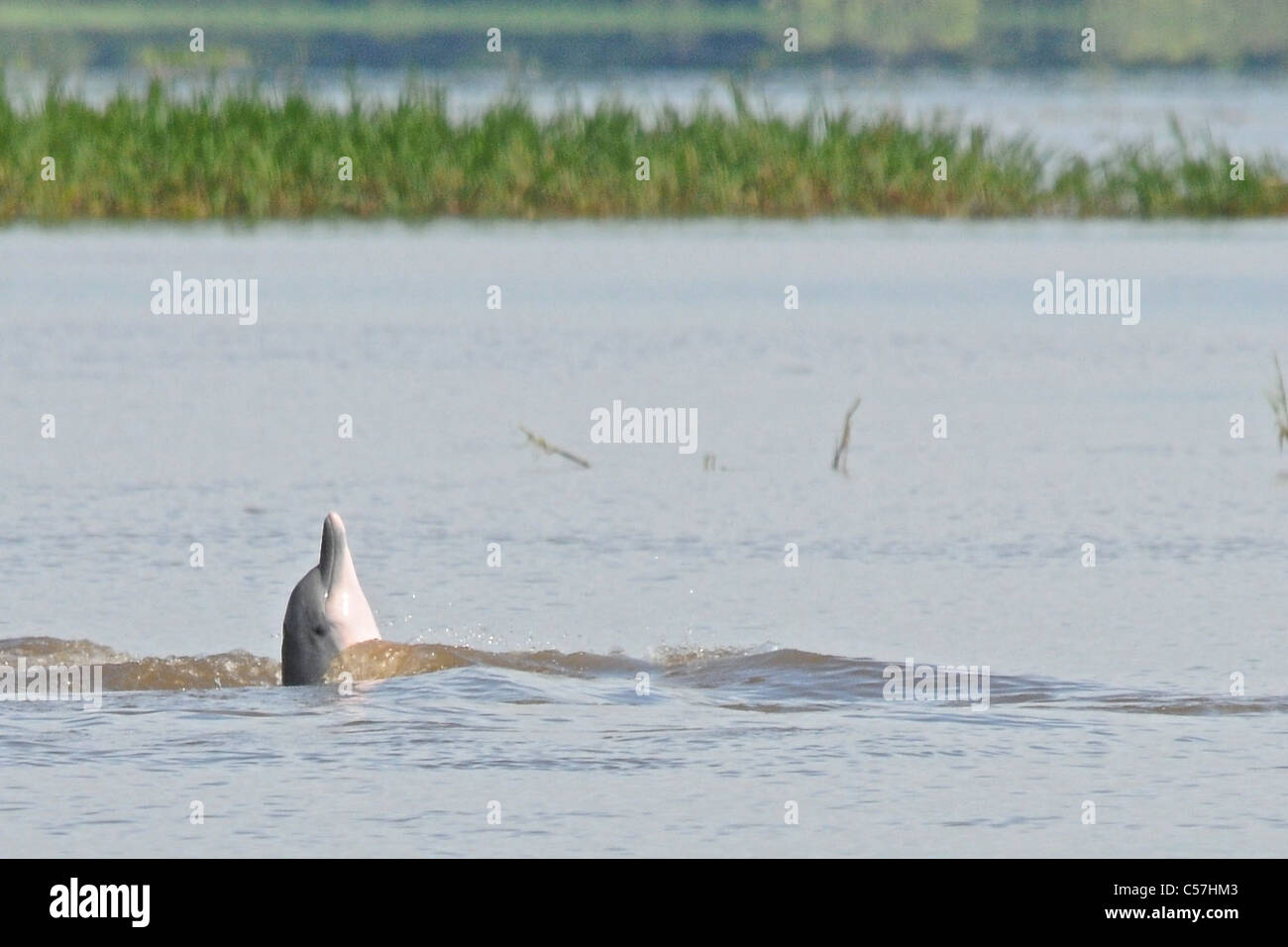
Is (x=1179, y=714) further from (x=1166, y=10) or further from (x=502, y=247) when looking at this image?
(x=1166, y=10)

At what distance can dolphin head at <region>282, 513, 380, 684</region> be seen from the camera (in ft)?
37.3

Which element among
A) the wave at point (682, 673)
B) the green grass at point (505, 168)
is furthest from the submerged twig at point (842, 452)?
the green grass at point (505, 168)

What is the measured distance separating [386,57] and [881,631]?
90.0 m

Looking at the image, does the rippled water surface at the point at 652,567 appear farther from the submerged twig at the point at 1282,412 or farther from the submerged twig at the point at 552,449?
the submerged twig at the point at 1282,412

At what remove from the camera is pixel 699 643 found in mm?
12695

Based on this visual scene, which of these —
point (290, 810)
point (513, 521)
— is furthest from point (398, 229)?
point (290, 810)

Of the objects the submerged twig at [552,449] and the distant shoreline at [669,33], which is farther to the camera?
the distant shoreline at [669,33]

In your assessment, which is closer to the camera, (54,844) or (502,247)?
(54,844)

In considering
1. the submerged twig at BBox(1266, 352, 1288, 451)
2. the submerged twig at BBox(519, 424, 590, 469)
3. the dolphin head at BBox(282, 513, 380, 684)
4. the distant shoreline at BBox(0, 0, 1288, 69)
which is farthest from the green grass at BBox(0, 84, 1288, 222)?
the distant shoreline at BBox(0, 0, 1288, 69)

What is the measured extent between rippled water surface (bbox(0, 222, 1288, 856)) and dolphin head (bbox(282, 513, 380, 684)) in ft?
0.67

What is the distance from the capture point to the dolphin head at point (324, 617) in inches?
447

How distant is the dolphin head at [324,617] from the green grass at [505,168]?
71.9 feet
